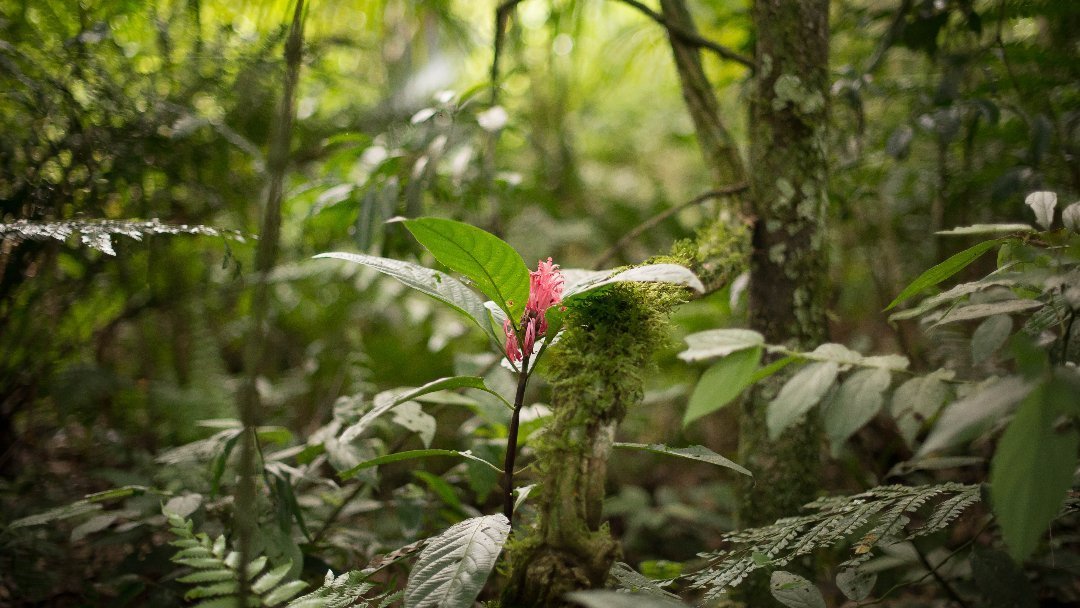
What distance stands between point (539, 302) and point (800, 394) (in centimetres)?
43

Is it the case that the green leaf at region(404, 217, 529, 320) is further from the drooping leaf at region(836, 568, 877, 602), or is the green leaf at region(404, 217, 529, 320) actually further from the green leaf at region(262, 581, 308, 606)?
the drooping leaf at region(836, 568, 877, 602)

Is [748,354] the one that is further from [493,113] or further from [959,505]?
[493,113]

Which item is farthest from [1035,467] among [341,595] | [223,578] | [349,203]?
[349,203]

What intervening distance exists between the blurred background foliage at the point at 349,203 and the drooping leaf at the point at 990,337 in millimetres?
520

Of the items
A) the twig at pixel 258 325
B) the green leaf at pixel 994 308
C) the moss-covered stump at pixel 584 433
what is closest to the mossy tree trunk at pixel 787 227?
the moss-covered stump at pixel 584 433

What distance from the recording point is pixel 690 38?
67.6 inches

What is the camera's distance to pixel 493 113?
1.70 metres

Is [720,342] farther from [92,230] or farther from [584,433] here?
[92,230]

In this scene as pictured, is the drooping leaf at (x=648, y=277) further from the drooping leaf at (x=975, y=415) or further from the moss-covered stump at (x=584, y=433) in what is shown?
the drooping leaf at (x=975, y=415)

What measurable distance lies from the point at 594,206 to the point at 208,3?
2.36m

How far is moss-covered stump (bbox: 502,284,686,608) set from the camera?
937mm

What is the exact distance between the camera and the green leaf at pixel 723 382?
81 centimetres

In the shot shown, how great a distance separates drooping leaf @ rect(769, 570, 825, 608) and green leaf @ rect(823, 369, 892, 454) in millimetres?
301

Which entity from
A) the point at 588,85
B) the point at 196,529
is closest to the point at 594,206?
the point at 588,85
